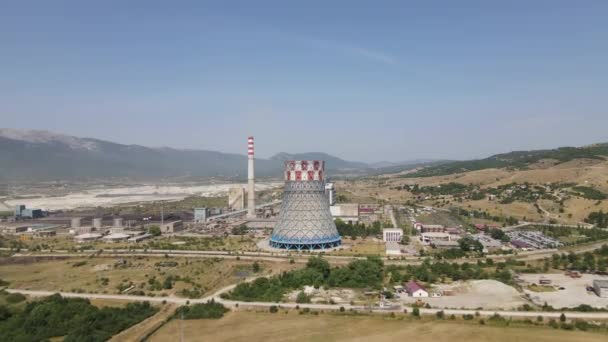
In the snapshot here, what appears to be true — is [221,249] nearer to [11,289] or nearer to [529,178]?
[11,289]

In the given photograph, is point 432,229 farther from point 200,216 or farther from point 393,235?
point 200,216

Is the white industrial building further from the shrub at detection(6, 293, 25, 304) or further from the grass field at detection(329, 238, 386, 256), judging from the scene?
the shrub at detection(6, 293, 25, 304)

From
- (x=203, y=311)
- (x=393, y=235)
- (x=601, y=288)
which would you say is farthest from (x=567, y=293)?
(x=203, y=311)

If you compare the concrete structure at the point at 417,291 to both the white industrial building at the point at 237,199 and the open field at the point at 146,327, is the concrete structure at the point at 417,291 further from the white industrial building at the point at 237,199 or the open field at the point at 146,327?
the white industrial building at the point at 237,199

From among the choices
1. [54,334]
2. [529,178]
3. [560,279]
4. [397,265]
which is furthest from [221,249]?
[529,178]

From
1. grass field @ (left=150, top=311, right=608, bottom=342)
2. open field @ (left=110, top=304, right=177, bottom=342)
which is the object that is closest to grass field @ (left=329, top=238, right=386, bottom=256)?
grass field @ (left=150, top=311, right=608, bottom=342)

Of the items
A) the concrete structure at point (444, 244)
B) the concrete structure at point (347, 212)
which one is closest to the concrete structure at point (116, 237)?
the concrete structure at point (347, 212)
